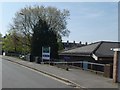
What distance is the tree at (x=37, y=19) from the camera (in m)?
70.0

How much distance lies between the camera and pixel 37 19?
70.8 m

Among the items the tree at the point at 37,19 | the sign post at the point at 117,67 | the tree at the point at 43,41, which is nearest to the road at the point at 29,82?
the sign post at the point at 117,67

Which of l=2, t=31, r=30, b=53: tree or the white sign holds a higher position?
l=2, t=31, r=30, b=53: tree

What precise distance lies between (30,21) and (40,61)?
23.9 m

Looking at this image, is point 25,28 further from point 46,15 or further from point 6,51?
point 6,51

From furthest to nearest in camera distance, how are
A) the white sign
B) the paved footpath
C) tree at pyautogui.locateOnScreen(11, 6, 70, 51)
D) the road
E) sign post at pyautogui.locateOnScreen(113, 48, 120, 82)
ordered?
tree at pyautogui.locateOnScreen(11, 6, 70, 51) < the white sign < sign post at pyautogui.locateOnScreen(113, 48, 120, 82) < the paved footpath < the road

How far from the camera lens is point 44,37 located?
57031mm

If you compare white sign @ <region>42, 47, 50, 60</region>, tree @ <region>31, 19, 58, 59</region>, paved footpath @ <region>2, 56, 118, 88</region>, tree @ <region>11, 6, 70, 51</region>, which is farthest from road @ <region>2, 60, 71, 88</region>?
tree @ <region>11, 6, 70, 51</region>

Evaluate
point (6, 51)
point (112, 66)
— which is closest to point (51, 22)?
point (6, 51)

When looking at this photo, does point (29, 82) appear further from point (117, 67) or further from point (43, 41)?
point (43, 41)

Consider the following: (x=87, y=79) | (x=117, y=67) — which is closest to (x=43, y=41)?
(x=87, y=79)

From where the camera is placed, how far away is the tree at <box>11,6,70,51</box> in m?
70.0

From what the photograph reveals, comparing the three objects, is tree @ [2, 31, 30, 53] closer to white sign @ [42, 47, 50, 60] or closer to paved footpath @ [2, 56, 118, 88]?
white sign @ [42, 47, 50, 60]

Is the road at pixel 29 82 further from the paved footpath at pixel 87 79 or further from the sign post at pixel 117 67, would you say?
the sign post at pixel 117 67
